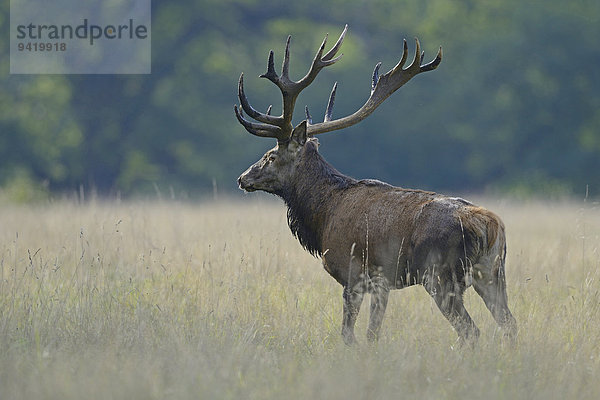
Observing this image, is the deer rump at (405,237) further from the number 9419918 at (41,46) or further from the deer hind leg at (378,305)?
the number 9419918 at (41,46)

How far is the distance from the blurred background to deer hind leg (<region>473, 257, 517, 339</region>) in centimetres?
2064

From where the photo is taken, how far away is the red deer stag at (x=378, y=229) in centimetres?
611

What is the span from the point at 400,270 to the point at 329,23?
25.5 meters

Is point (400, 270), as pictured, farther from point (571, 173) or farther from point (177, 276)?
point (571, 173)

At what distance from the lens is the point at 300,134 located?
7316mm

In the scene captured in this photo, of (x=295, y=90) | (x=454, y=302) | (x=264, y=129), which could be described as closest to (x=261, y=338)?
(x=454, y=302)

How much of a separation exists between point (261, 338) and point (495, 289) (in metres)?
1.68

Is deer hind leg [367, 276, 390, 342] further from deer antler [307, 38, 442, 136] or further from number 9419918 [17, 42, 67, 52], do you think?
number 9419918 [17, 42, 67, 52]

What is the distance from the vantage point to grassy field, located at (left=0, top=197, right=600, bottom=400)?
16.0 ft

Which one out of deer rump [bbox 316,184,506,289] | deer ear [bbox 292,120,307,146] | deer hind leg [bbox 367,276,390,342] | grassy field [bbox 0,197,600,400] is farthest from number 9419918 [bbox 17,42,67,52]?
deer hind leg [bbox 367,276,390,342]

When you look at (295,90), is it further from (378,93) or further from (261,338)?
(261,338)

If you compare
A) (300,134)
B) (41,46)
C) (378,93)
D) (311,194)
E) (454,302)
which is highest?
(41,46)

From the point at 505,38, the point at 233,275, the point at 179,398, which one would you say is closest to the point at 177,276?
the point at 233,275

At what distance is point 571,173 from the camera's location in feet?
92.0
